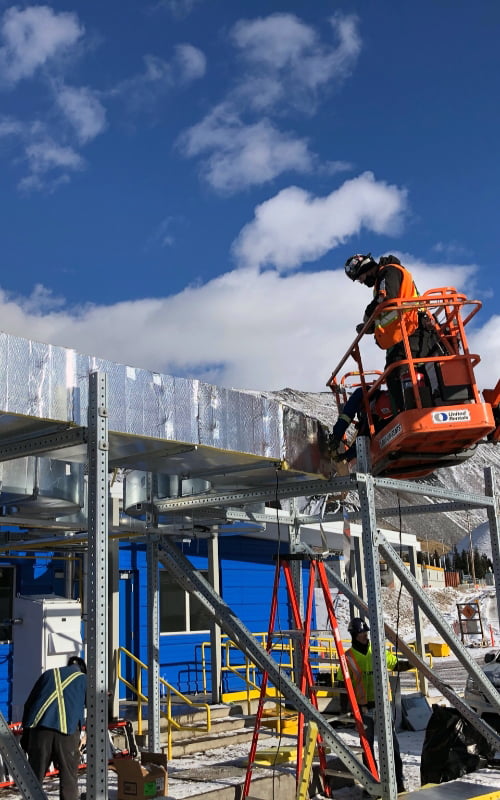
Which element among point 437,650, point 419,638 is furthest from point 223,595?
point 437,650

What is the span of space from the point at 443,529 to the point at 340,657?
156m

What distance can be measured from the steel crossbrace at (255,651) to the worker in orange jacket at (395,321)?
267 cm

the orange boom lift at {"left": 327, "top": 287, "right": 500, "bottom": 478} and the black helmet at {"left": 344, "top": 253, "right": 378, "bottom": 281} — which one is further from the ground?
the black helmet at {"left": 344, "top": 253, "right": 378, "bottom": 281}

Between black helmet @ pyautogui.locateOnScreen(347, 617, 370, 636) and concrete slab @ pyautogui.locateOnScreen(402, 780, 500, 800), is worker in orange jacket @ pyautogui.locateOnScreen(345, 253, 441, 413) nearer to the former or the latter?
black helmet @ pyautogui.locateOnScreen(347, 617, 370, 636)

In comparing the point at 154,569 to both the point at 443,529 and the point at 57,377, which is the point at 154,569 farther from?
the point at 443,529

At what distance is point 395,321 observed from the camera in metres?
7.73

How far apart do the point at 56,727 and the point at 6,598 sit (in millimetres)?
6053

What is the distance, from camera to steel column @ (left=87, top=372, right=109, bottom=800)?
15.6 ft

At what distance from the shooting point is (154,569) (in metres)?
8.70

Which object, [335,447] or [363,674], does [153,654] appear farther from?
[335,447]

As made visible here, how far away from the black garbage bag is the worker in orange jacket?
151 inches

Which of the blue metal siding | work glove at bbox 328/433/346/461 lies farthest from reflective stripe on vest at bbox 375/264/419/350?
the blue metal siding

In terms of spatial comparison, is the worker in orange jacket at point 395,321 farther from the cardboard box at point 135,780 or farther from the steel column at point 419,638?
the steel column at point 419,638

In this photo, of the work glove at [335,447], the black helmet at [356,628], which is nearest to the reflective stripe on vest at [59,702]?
the work glove at [335,447]
